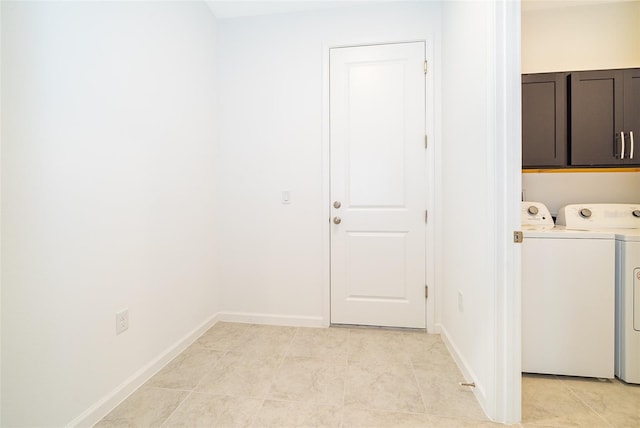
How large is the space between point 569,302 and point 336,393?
140 centimetres

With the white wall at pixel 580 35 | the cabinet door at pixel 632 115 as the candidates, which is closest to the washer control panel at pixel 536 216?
the cabinet door at pixel 632 115

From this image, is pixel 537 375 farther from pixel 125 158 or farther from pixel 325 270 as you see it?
pixel 125 158

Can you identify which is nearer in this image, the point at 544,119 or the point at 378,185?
the point at 544,119

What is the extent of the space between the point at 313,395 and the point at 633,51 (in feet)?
10.7

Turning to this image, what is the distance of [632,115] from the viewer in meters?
1.76

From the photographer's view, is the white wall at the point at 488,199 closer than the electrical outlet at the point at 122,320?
Yes

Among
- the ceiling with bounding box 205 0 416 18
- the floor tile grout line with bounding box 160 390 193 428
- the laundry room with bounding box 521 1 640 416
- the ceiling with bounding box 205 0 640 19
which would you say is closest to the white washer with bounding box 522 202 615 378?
the laundry room with bounding box 521 1 640 416

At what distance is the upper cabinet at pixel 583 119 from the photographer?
176 cm

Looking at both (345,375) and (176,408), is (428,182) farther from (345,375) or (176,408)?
(176,408)

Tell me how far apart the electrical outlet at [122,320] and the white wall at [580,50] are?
2789 millimetres

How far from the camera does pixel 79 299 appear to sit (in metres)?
1.20

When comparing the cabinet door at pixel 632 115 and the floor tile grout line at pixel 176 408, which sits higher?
the cabinet door at pixel 632 115

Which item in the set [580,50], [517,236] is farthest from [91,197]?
[580,50]

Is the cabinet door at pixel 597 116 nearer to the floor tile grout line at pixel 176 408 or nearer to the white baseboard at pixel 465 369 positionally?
the white baseboard at pixel 465 369
